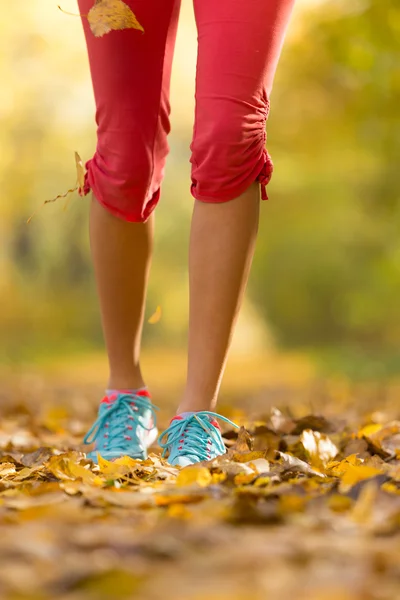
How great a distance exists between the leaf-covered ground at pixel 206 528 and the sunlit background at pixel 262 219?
1037cm

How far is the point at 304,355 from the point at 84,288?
604 centimetres

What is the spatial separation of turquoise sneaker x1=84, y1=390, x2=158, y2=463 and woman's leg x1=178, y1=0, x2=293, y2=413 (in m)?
0.28

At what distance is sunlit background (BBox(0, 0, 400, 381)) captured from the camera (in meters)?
14.7

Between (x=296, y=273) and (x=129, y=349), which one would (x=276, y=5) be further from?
(x=296, y=273)

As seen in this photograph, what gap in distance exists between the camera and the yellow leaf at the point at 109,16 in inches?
79.3

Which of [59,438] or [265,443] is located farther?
[59,438]

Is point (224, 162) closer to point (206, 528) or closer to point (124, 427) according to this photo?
point (124, 427)

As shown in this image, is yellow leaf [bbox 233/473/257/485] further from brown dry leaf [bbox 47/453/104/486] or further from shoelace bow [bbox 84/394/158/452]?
shoelace bow [bbox 84/394/158/452]

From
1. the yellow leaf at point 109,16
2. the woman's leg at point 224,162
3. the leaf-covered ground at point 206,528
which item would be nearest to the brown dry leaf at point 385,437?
the leaf-covered ground at point 206,528

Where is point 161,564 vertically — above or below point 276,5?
below

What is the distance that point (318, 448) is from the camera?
6.72 feet

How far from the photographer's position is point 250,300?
64.1ft

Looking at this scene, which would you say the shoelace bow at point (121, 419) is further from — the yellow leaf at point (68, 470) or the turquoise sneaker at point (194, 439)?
the yellow leaf at point (68, 470)

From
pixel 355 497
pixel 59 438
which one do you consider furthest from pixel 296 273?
pixel 355 497
